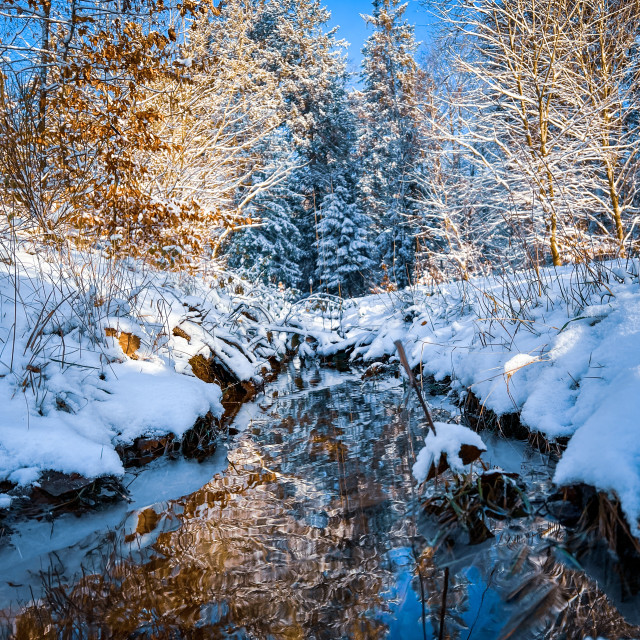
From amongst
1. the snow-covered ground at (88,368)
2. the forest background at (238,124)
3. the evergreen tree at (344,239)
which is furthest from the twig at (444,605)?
the evergreen tree at (344,239)

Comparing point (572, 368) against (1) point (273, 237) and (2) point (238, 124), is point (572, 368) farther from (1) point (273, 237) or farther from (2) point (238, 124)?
(1) point (273, 237)

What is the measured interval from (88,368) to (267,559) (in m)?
1.90

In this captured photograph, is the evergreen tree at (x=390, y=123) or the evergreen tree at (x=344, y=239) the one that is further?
the evergreen tree at (x=344, y=239)

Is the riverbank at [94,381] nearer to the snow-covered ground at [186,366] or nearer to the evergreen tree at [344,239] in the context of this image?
the snow-covered ground at [186,366]

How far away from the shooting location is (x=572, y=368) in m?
2.40

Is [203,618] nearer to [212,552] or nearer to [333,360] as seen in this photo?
[212,552]

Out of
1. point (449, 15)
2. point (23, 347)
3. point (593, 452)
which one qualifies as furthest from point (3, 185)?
point (449, 15)

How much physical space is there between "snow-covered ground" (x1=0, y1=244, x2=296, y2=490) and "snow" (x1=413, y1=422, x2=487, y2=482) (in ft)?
5.05

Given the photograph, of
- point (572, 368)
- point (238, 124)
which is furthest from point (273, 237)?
point (572, 368)

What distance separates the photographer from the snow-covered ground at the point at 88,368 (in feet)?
7.26

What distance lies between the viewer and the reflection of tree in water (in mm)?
1308

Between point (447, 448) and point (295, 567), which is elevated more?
point (447, 448)

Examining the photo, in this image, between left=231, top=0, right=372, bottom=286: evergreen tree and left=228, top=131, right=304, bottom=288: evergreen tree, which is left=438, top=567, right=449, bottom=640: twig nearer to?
left=228, top=131, right=304, bottom=288: evergreen tree

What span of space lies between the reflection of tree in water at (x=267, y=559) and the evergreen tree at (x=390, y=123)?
51.4 feet
